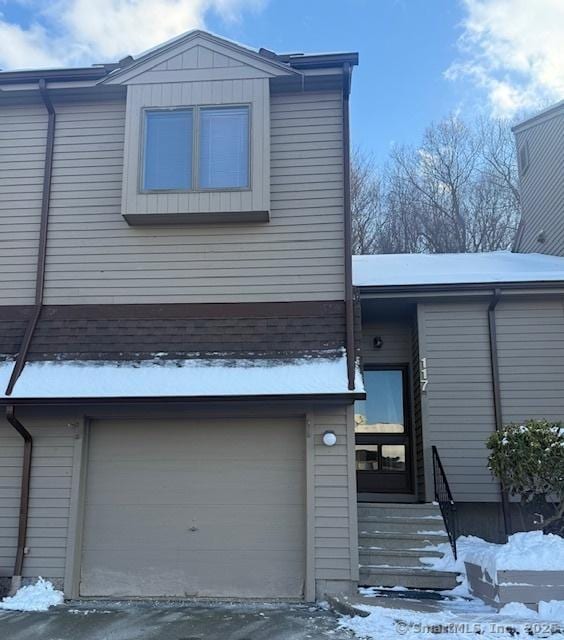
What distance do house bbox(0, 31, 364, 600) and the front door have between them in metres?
2.75

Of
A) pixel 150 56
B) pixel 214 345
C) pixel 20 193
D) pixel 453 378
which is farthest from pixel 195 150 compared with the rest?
pixel 453 378

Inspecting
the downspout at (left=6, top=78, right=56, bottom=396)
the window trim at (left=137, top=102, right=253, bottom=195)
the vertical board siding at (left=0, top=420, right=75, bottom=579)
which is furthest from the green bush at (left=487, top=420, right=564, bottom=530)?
the downspout at (left=6, top=78, right=56, bottom=396)

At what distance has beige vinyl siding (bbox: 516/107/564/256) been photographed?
1182 centimetres

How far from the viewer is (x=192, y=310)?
24.7ft

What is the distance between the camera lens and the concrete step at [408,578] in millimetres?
6609

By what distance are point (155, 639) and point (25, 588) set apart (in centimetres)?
216

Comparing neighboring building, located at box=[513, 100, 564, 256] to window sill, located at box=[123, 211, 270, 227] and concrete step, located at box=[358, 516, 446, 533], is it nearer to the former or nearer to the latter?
concrete step, located at box=[358, 516, 446, 533]

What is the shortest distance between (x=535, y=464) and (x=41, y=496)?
541cm

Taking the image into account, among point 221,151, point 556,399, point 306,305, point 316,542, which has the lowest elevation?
point 316,542

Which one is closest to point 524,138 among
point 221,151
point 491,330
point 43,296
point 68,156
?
point 491,330

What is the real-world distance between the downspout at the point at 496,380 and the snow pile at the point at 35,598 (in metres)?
5.61

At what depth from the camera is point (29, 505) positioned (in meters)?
6.96

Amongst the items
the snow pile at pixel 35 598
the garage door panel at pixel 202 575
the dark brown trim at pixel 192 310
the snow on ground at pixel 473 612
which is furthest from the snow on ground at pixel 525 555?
the snow pile at pixel 35 598

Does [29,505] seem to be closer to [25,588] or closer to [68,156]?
[25,588]
